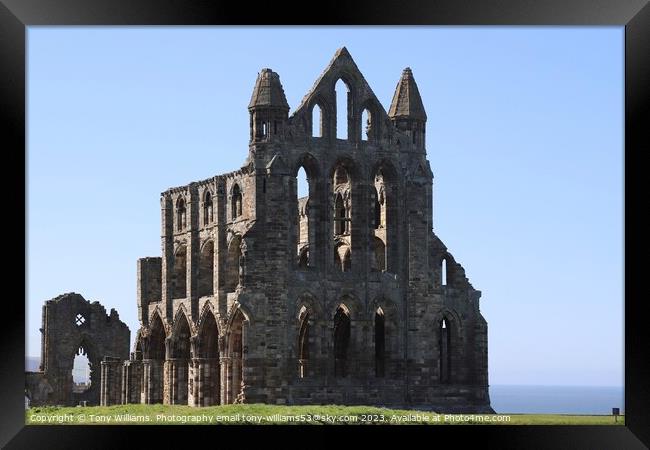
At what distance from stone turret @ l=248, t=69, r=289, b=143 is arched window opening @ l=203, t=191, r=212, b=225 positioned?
7581 millimetres

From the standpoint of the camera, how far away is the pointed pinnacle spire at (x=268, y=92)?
7462cm

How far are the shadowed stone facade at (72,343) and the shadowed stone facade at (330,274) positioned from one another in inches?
588

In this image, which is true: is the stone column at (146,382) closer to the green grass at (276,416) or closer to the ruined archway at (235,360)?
→ the ruined archway at (235,360)

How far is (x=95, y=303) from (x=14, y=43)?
53991mm

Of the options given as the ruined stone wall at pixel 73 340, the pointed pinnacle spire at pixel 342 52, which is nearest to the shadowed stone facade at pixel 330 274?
the pointed pinnacle spire at pixel 342 52

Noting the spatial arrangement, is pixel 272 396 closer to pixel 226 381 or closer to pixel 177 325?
pixel 226 381

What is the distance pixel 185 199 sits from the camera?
84.1 meters

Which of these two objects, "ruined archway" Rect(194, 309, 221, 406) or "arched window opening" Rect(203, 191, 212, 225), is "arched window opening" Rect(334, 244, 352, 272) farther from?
"ruined archway" Rect(194, 309, 221, 406)

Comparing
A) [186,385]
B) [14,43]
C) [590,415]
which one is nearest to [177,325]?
[186,385]

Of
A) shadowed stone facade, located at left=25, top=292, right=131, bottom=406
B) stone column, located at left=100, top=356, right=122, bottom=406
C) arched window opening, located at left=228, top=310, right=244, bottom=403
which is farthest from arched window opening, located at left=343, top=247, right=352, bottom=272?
shadowed stone facade, located at left=25, top=292, right=131, bottom=406

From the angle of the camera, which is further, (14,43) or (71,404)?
(71,404)

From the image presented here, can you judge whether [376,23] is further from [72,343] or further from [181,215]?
[72,343]

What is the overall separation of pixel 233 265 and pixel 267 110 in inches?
313

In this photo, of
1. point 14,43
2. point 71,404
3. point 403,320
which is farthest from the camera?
point 71,404
